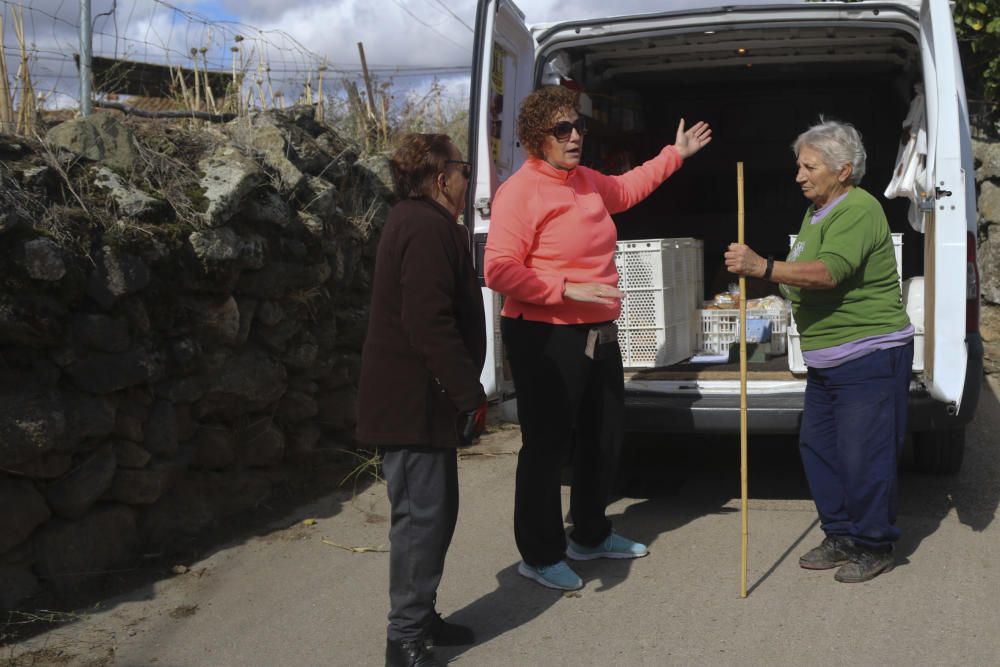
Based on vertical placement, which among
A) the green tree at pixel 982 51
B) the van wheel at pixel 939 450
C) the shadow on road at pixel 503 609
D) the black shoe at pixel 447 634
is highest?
the green tree at pixel 982 51

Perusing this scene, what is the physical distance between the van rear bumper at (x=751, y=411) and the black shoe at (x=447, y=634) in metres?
1.64

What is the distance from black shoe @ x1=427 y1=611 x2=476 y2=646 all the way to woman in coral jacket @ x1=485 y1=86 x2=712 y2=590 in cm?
63

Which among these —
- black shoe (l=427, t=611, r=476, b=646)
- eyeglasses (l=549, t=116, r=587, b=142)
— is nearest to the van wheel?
eyeglasses (l=549, t=116, r=587, b=142)

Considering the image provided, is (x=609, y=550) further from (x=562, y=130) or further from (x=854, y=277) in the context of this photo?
(x=562, y=130)

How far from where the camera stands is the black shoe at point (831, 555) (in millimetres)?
4566

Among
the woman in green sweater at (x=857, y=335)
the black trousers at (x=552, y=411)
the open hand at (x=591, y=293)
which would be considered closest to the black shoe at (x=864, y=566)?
the woman in green sweater at (x=857, y=335)

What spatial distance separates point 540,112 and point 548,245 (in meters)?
0.54

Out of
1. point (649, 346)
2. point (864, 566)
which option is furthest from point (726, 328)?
point (864, 566)

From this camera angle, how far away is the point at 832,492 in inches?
182

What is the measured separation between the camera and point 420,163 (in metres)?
3.65

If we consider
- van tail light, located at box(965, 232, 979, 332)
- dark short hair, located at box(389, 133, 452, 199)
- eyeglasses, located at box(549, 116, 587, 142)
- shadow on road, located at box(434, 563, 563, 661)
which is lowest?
shadow on road, located at box(434, 563, 563, 661)

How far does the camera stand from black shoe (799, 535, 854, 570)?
15.0ft

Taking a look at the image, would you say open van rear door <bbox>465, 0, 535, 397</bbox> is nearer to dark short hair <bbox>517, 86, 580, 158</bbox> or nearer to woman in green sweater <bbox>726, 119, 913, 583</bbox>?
dark short hair <bbox>517, 86, 580, 158</bbox>

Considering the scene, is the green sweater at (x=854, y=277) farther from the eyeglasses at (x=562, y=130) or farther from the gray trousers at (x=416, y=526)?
the gray trousers at (x=416, y=526)
